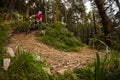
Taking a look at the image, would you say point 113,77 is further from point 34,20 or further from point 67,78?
point 34,20

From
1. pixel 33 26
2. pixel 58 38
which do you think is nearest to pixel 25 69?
pixel 58 38

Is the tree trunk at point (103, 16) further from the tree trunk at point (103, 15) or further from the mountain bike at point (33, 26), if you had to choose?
the mountain bike at point (33, 26)

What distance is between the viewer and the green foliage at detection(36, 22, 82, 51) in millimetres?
9805

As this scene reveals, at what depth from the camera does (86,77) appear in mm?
4539

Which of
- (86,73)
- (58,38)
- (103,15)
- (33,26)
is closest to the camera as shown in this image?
(86,73)

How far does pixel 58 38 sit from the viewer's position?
35.5ft

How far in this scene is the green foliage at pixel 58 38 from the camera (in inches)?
386

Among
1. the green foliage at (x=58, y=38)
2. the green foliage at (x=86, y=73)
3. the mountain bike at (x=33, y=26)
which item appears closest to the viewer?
the green foliage at (x=86, y=73)

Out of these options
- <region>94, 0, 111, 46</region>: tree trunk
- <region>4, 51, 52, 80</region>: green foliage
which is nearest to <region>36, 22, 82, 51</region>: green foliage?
<region>94, 0, 111, 46</region>: tree trunk

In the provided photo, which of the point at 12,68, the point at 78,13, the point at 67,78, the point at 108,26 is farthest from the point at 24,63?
the point at 78,13

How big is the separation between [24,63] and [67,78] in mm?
996

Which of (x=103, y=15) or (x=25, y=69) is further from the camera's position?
(x=103, y=15)

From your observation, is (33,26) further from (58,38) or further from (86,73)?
(86,73)

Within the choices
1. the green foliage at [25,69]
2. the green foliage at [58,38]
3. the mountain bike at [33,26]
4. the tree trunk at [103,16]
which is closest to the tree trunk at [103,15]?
the tree trunk at [103,16]
